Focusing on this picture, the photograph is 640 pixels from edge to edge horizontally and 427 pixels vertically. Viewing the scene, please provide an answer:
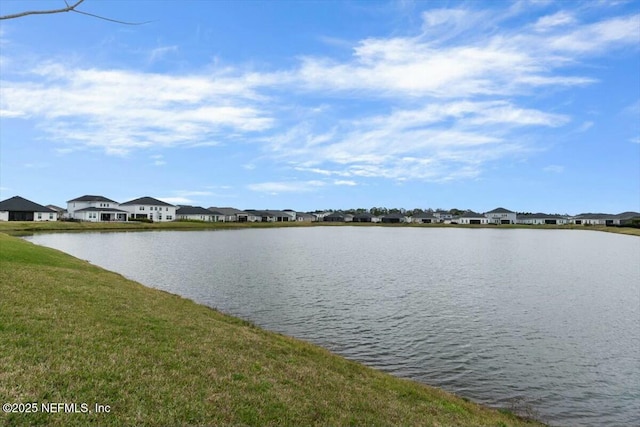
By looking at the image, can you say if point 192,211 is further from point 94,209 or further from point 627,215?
point 627,215

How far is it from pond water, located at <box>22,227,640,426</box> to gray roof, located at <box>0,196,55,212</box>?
73.5m

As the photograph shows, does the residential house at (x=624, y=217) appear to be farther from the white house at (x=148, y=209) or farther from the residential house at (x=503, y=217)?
the white house at (x=148, y=209)

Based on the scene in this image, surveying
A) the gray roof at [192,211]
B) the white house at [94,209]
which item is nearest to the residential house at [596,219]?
the gray roof at [192,211]

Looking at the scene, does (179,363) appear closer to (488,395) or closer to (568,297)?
(488,395)

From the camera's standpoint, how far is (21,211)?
99438 millimetres

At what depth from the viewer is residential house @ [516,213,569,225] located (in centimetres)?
19038

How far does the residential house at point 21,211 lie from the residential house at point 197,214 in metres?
50.1

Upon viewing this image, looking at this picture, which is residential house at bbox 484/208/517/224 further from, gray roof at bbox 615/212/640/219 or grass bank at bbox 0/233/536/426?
grass bank at bbox 0/233/536/426

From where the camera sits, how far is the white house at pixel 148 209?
13075cm

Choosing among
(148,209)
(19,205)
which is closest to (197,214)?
(148,209)

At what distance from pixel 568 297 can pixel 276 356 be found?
25079mm

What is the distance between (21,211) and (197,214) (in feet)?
206

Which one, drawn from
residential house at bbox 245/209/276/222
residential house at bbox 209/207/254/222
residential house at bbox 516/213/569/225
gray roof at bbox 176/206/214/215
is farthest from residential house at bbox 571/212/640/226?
gray roof at bbox 176/206/214/215

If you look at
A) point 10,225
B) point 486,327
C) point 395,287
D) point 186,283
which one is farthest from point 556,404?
point 10,225
